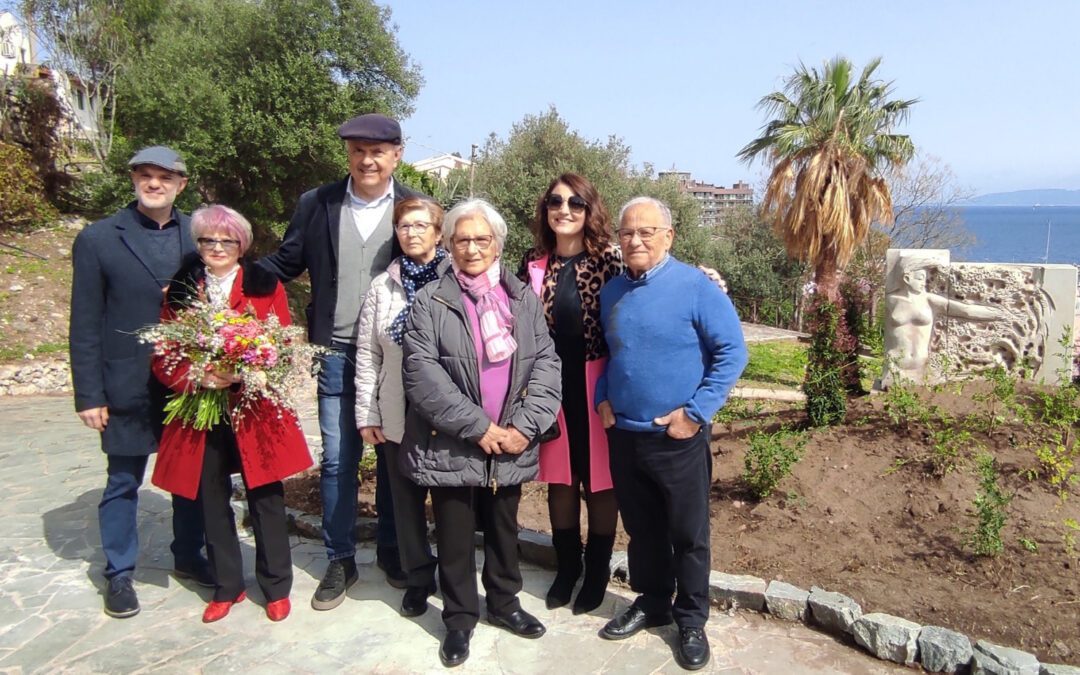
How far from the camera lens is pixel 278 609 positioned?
11.9 feet

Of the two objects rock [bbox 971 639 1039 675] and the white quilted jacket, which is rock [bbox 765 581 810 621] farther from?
the white quilted jacket

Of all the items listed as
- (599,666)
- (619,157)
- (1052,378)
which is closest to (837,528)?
(599,666)

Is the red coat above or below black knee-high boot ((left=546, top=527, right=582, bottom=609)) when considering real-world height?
above

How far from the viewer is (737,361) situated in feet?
9.92

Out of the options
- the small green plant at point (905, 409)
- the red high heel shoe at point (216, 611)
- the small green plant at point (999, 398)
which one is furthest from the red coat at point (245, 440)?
the small green plant at point (999, 398)

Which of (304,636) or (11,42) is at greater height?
(11,42)

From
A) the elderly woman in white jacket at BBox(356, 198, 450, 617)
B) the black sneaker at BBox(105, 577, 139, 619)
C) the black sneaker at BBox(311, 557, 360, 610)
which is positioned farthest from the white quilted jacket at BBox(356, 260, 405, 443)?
the black sneaker at BBox(105, 577, 139, 619)

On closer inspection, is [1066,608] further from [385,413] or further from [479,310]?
[385,413]

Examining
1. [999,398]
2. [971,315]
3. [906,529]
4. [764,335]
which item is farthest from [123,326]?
[764,335]

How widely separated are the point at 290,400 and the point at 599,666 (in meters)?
1.86

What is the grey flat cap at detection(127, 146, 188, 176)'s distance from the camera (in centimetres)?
351

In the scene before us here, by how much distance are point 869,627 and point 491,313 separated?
216 centimetres

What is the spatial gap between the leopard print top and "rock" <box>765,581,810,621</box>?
4.74 ft

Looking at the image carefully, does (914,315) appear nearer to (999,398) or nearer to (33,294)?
(999,398)
